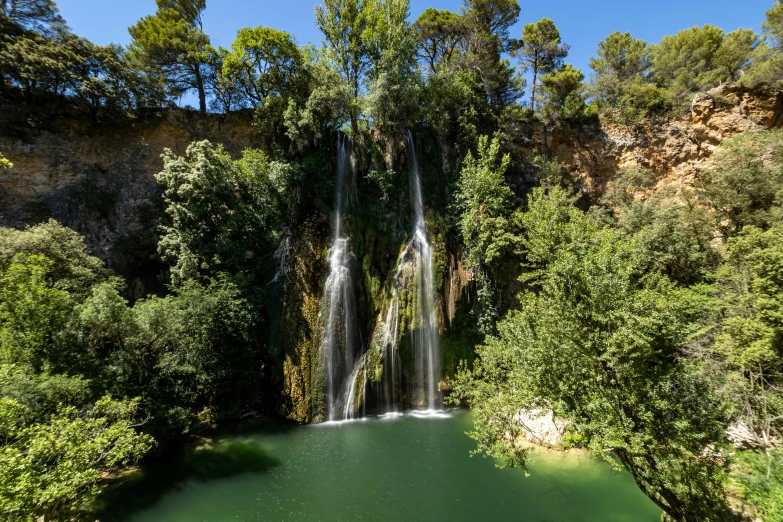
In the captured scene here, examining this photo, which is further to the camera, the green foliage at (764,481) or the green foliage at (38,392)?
the green foliage at (38,392)

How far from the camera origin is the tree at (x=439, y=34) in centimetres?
2744

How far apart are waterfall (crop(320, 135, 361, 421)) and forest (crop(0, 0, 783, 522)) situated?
1030 mm

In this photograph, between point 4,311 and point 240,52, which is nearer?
point 4,311

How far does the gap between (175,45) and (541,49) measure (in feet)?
92.2

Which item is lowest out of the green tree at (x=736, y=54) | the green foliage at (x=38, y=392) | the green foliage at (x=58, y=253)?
the green foliage at (x=38, y=392)

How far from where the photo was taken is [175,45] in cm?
2327

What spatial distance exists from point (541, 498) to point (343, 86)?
23345 millimetres

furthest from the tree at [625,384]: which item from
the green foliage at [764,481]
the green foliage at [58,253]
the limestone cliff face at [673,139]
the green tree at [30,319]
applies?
the limestone cliff face at [673,139]

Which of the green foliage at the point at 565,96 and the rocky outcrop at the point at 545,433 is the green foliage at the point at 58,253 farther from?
the green foliage at the point at 565,96

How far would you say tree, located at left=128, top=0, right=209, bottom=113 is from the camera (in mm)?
23172

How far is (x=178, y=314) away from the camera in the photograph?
14.9 meters

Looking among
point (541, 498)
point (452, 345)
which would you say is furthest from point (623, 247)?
point (452, 345)

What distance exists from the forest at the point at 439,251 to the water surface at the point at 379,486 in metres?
1.52

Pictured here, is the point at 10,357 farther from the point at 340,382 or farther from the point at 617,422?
the point at 617,422
